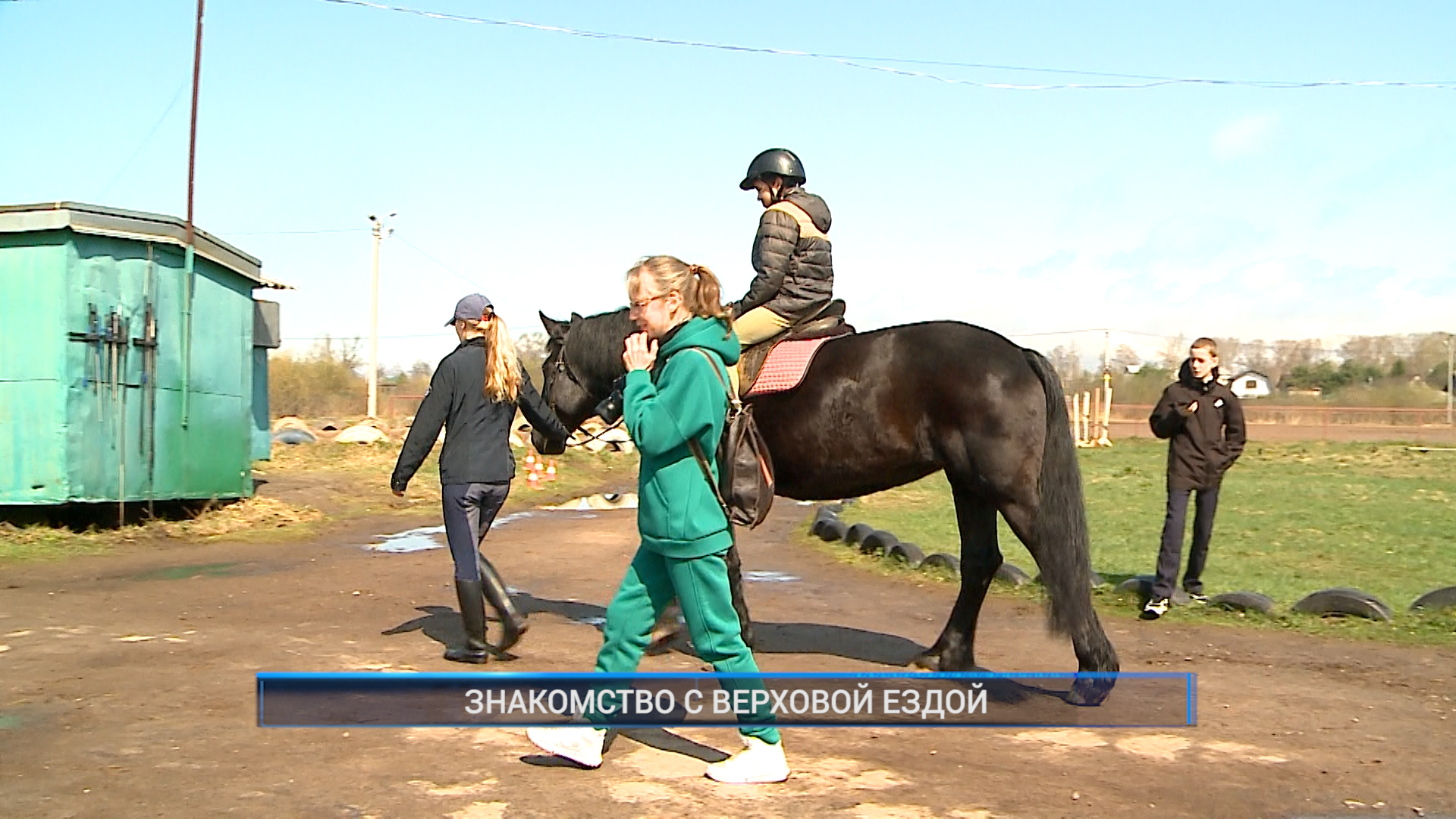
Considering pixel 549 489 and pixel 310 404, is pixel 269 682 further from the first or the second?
pixel 310 404

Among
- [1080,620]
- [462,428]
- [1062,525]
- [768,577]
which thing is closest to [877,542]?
[768,577]

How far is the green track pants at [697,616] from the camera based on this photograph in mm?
4695

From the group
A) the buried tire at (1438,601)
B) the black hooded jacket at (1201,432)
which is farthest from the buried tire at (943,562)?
the buried tire at (1438,601)

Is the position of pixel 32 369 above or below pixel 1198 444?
above

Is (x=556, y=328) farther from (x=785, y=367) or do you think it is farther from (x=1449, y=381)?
(x=1449, y=381)

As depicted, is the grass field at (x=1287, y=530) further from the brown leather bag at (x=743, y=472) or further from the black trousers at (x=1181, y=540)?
the brown leather bag at (x=743, y=472)

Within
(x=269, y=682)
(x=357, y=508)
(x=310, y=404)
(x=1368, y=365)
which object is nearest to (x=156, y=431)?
(x=357, y=508)

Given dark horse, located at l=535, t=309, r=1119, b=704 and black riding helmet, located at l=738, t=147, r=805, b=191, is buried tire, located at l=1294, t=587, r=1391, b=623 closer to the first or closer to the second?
dark horse, located at l=535, t=309, r=1119, b=704

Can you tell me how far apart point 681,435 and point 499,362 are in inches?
109

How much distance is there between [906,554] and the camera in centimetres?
1169

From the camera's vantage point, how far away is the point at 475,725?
221 inches

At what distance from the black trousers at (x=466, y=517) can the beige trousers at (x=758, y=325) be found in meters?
1.69

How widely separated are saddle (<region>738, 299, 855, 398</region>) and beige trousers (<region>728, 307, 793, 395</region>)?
0.03 meters

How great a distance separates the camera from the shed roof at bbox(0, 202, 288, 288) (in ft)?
41.3
